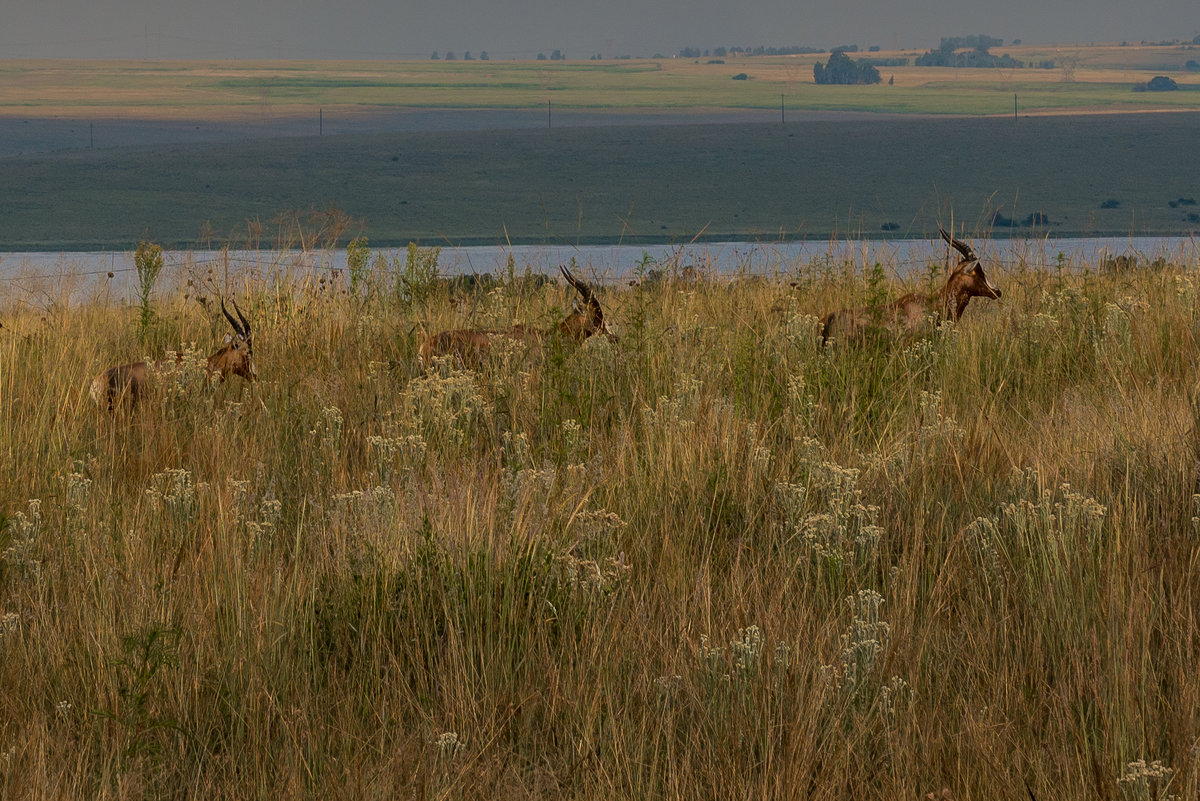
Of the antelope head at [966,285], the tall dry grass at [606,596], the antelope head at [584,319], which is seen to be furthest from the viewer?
the antelope head at [966,285]

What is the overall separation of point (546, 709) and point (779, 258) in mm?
7801

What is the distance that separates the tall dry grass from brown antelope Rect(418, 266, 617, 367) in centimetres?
69

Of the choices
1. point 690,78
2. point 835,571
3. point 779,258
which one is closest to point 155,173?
point 779,258

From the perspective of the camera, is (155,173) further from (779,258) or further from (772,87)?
(772,87)

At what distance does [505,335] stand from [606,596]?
102 inches


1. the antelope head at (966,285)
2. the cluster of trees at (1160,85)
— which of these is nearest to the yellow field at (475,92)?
the cluster of trees at (1160,85)

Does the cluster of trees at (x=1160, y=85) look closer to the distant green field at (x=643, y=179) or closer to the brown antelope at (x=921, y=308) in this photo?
the distant green field at (x=643, y=179)

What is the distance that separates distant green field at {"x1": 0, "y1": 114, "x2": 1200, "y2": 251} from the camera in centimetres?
7475

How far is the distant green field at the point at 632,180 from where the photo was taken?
74.8 m

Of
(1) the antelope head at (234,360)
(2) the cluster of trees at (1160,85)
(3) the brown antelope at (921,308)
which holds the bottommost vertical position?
(1) the antelope head at (234,360)

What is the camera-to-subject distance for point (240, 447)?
4.35 m

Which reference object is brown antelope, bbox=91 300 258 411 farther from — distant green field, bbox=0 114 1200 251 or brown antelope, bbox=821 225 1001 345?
distant green field, bbox=0 114 1200 251

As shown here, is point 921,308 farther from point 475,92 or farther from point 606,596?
point 475,92

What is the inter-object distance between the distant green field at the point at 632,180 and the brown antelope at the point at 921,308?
198 ft
